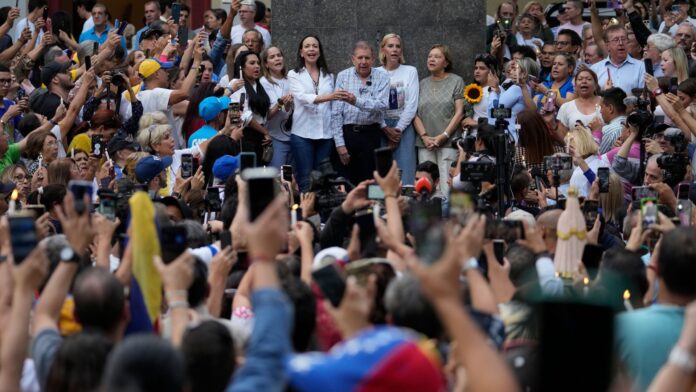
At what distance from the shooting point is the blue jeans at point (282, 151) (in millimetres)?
13805

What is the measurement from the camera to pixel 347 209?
8000mm

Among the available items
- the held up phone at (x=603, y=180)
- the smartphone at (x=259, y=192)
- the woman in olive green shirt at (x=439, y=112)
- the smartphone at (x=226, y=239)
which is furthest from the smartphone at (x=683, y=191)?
the woman in olive green shirt at (x=439, y=112)

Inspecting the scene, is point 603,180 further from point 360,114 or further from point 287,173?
point 360,114

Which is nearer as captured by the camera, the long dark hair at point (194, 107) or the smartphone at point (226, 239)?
the smartphone at point (226, 239)

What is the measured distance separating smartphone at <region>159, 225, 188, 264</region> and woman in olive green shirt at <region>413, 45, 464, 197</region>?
804 centimetres

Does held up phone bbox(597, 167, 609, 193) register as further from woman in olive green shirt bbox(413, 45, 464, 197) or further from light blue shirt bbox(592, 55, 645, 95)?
light blue shirt bbox(592, 55, 645, 95)

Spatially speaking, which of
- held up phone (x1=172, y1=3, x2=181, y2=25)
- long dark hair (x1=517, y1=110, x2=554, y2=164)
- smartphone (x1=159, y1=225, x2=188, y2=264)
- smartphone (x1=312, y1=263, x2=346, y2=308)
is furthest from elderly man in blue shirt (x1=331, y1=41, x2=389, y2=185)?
smartphone (x1=312, y1=263, x2=346, y2=308)

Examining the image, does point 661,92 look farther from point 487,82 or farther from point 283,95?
point 283,95

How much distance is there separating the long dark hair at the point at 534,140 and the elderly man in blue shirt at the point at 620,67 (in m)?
2.23

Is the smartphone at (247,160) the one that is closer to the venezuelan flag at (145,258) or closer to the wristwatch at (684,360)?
the venezuelan flag at (145,258)

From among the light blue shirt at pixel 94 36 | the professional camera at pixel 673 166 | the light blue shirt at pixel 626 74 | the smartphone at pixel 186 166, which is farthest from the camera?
the light blue shirt at pixel 94 36

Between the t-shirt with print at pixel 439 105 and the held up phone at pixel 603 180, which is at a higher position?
the t-shirt with print at pixel 439 105

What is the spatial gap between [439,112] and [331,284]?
31.0ft

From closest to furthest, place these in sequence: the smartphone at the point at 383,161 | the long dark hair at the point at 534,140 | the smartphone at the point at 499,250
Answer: the smartphone at the point at 499,250 < the smartphone at the point at 383,161 < the long dark hair at the point at 534,140
